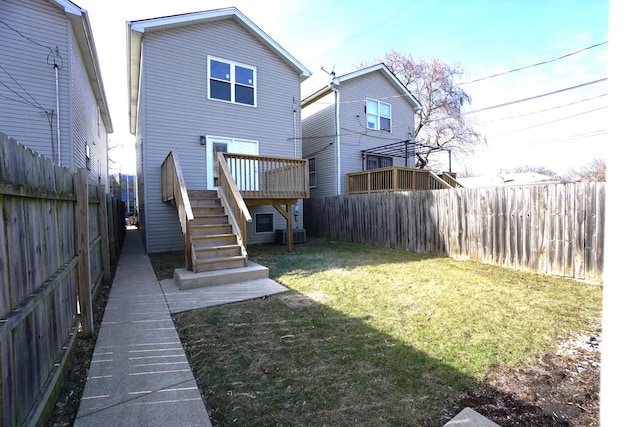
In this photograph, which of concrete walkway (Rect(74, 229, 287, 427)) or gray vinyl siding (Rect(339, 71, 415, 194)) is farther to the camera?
gray vinyl siding (Rect(339, 71, 415, 194))

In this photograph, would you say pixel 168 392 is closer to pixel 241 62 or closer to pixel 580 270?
pixel 580 270

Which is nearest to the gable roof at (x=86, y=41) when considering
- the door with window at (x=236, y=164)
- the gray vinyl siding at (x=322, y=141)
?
the door with window at (x=236, y=164)

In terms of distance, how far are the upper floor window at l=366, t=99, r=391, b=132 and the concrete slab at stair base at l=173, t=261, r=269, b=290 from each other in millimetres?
10761

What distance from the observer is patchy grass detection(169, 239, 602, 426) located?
2.25 m

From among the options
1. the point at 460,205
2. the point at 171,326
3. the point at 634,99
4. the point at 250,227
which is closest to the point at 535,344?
the point at 634,99

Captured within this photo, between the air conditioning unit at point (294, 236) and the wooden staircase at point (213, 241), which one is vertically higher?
the wooden staircase at point (213, 241)

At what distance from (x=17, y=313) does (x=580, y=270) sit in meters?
7.24

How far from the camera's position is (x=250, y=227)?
11.0m

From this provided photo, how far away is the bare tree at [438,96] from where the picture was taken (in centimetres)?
2119

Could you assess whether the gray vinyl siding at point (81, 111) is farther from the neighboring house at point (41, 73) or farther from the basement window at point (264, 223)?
the basement window at point (264, 223)

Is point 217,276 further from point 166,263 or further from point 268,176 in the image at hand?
point 268,176

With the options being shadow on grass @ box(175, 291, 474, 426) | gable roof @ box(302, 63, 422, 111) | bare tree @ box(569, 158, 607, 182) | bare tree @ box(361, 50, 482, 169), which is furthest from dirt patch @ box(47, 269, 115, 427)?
bare tree @ box(569, 158, 607, 182)

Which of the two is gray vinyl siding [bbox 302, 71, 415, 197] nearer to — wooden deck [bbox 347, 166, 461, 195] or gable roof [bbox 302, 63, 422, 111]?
gable roof [bbox 302, 63, 422, 111]

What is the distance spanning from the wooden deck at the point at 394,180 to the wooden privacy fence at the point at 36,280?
10074mm
